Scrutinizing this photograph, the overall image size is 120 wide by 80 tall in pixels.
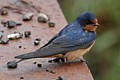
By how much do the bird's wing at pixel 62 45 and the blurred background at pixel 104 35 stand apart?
1.87 m

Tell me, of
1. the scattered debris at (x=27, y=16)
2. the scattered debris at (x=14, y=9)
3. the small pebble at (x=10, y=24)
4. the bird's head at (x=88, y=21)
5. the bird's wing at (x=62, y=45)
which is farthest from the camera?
the scattered debris at (x=14, y=9)

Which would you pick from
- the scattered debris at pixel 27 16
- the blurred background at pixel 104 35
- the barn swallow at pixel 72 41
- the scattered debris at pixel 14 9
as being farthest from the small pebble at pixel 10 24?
the blurred background at pixel 104 35

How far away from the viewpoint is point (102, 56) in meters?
6.06

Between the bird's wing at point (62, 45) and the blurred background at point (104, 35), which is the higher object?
the bird's wing at point (62, 45)


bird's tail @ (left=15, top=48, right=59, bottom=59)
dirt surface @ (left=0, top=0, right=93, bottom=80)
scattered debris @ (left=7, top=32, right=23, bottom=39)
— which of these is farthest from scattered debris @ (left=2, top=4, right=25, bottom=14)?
bird's tail @ (left=15, top=48, right=59, bottom=59)

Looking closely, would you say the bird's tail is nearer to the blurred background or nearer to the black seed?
the black seed

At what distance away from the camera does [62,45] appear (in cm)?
381

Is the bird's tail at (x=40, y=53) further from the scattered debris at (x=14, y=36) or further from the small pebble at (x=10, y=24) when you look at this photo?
the small pebble at (x=10, y=24)

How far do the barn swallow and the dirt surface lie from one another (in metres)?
0.08

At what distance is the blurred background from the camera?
5.95m

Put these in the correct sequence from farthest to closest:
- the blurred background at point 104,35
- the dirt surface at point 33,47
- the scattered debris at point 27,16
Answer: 1. the blurred background at point 104,35
2. the scattered debris at point 27,16
3. the dirt surface at point 33,47

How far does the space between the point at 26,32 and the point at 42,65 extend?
1.57 feet

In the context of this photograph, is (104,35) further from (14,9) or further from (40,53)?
(40,53)

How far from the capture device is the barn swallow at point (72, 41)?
3.72 metres
